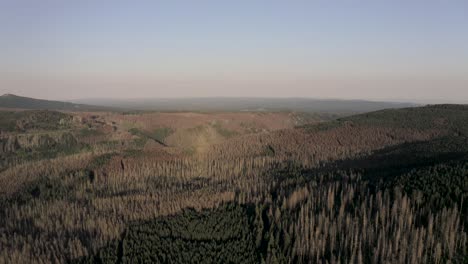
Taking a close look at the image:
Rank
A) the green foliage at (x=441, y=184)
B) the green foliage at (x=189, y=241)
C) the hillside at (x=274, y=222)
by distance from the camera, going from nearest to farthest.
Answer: the hillside at (x=274, y=222)
the green foliage at (x=441, y=184)
the green foliage at (x=189, y=241)

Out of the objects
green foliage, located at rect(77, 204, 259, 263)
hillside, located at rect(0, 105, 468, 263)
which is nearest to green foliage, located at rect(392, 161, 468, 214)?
hillside, located at rect(0, 105, 468, 263)

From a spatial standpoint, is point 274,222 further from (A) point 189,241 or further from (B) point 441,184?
(B) point 441,184

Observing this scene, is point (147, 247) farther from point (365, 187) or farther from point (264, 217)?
point (365, 187)

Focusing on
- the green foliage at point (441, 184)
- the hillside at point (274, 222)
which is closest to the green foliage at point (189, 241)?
the hillside at point (274, 222)

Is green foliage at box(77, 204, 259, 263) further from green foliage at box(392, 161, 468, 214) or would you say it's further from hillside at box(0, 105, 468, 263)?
green foliage at box(392, 161, 468, 214)

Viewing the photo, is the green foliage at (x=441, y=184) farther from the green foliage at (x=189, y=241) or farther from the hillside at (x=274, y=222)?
the green foliage at (x=189, y=241)

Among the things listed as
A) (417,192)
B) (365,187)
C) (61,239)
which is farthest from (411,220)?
(61,239)

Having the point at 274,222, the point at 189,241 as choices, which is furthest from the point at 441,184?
the point at 189,241

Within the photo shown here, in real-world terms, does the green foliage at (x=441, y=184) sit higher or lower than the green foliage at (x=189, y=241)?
higher

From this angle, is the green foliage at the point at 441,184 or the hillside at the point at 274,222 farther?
the green foliage at the point at 441,184

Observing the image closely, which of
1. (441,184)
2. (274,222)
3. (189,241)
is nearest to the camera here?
(441,184)

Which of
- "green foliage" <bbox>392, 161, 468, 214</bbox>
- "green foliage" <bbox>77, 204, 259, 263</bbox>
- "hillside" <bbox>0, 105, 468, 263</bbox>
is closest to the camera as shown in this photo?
"hillside" <bbox>0, 105, 468, 263</bbox>
